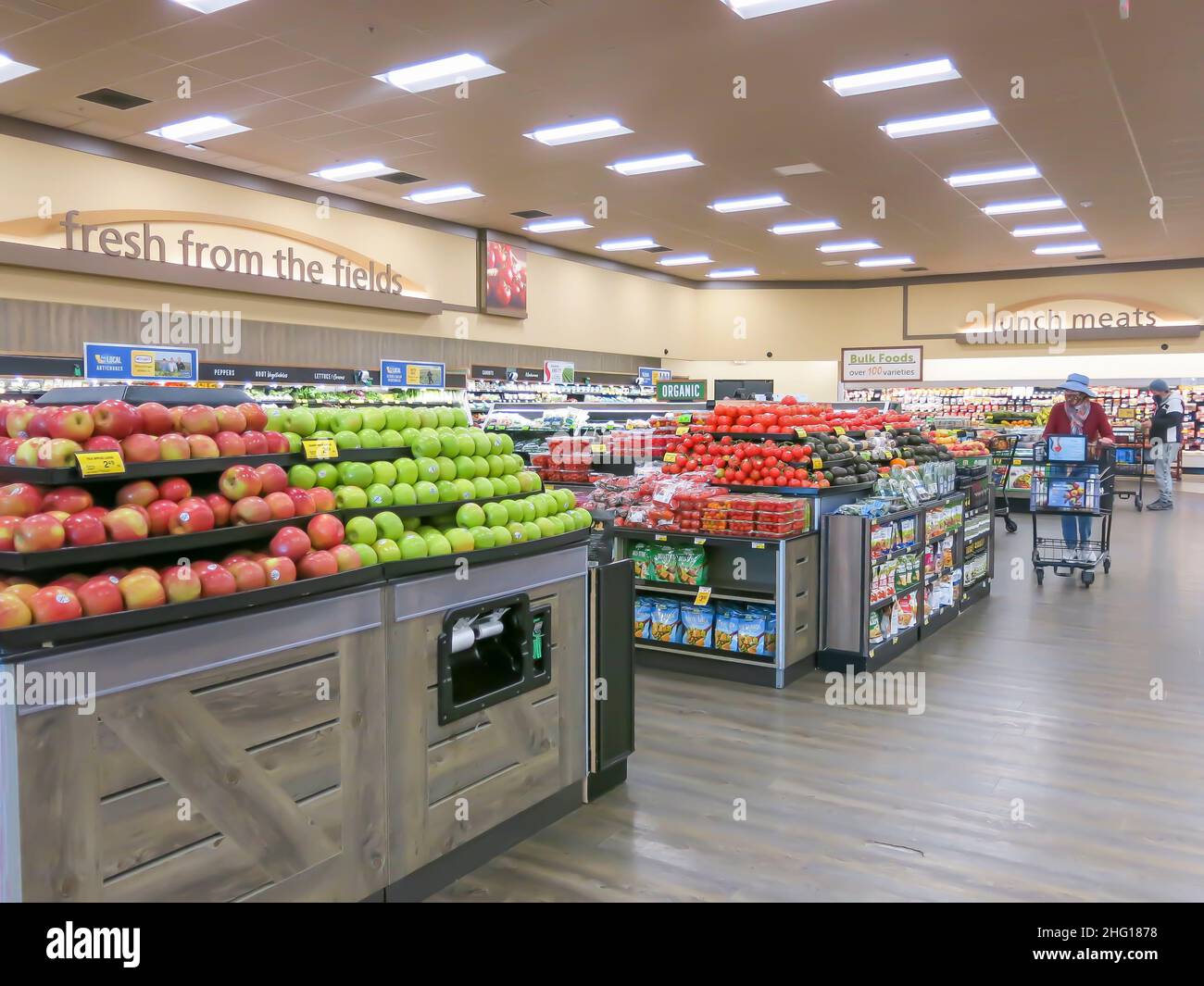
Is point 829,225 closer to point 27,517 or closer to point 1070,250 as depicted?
point 1070,250

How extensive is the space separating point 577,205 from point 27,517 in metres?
11.4

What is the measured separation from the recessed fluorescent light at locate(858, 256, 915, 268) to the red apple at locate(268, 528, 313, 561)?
53.4ft

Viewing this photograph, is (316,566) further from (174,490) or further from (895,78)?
(895,78)

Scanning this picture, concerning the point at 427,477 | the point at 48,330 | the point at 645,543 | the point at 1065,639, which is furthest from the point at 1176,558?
the point at 48,330

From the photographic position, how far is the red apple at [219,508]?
2633mm

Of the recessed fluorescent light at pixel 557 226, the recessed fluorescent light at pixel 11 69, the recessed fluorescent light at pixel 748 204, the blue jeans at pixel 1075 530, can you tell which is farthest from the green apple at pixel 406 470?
the recessed fluorescent light at pixel 557 226

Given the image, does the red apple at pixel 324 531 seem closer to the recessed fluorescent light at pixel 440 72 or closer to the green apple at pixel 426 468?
the green apple at pixel 426 468

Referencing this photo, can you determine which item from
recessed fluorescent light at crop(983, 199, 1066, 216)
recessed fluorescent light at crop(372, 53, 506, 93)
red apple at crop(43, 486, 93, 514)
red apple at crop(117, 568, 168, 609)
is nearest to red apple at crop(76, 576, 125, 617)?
red apple at crop(117, 568, 168, 609)

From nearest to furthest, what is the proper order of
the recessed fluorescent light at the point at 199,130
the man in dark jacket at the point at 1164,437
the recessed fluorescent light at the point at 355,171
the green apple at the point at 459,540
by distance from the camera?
the green apple at the point at 459,540
the recessed fluorescent light at the point at 199,130
the recessed fluorescent light at the point at 355,171
the man in dark jacket at the point at 1164,437

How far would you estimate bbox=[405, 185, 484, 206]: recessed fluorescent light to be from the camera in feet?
39.4

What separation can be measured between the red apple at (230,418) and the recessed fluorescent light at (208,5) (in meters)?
4.86

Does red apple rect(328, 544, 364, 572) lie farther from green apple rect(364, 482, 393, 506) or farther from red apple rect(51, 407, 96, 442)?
red apple rect(51, 407, 96, 442)
